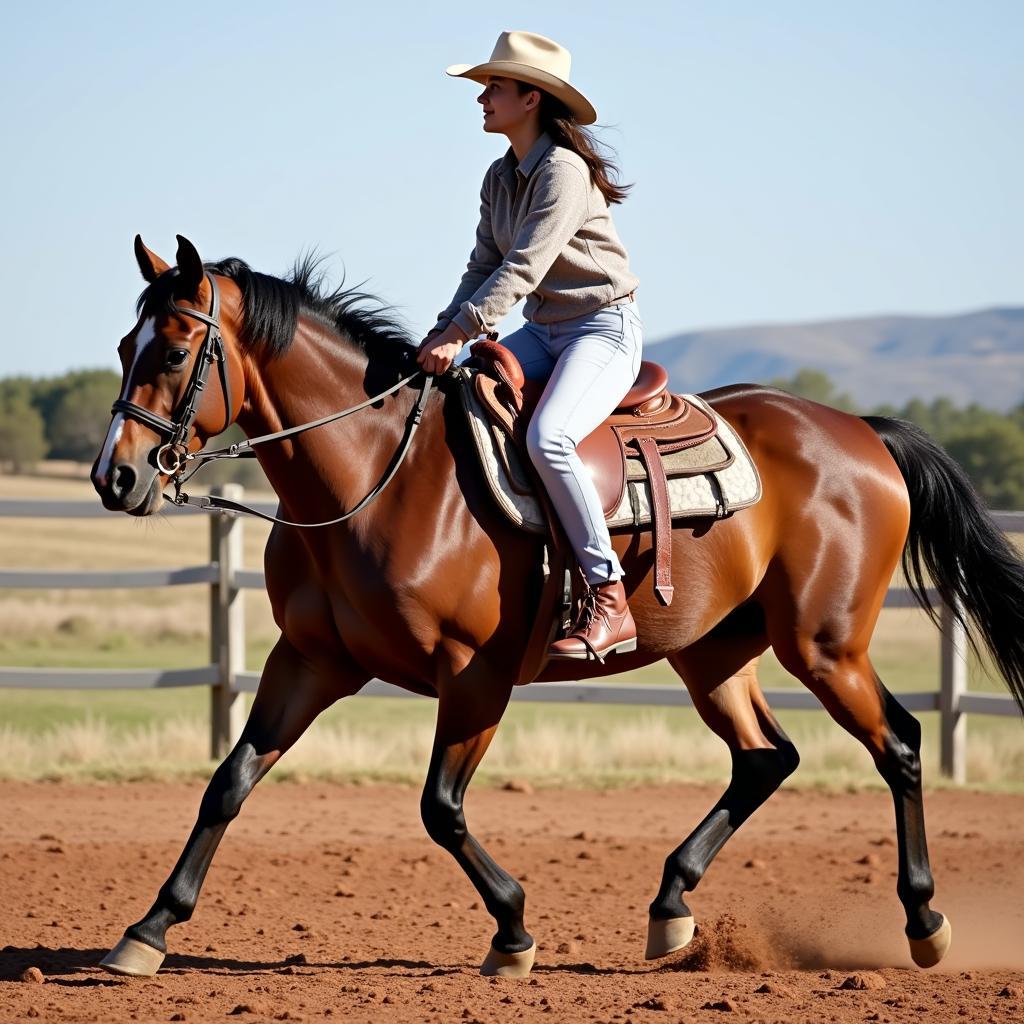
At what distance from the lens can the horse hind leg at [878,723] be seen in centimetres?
595

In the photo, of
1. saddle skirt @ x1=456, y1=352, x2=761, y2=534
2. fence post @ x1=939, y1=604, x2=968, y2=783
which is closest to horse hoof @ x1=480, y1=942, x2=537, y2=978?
saddle skirt @ x1=456, y1=352, x2=761, y2=534

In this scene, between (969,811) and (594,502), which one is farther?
(969,811)

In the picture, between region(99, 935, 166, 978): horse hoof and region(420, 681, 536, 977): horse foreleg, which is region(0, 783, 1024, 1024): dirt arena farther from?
region(420, 681, 536, 977): horse foreleg

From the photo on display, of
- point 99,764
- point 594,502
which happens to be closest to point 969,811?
point 594,502

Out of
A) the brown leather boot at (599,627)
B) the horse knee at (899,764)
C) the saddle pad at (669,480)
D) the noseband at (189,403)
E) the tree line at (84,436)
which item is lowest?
the tree line at (84,436)

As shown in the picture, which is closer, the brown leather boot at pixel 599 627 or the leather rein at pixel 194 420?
the leather rein at pixel 194 420

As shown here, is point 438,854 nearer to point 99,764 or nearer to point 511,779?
point 511,779

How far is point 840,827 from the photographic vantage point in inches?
348

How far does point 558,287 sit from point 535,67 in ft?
2.56

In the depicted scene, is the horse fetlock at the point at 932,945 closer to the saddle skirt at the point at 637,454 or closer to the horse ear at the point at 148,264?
the saddle skirt at the point at 637,454

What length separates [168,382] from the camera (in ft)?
16.2

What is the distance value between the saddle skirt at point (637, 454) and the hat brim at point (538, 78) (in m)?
0.96

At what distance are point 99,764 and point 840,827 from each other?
15.8 feet

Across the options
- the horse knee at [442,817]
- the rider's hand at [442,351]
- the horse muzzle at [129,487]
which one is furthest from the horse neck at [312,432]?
the horse knee at [442,817]
